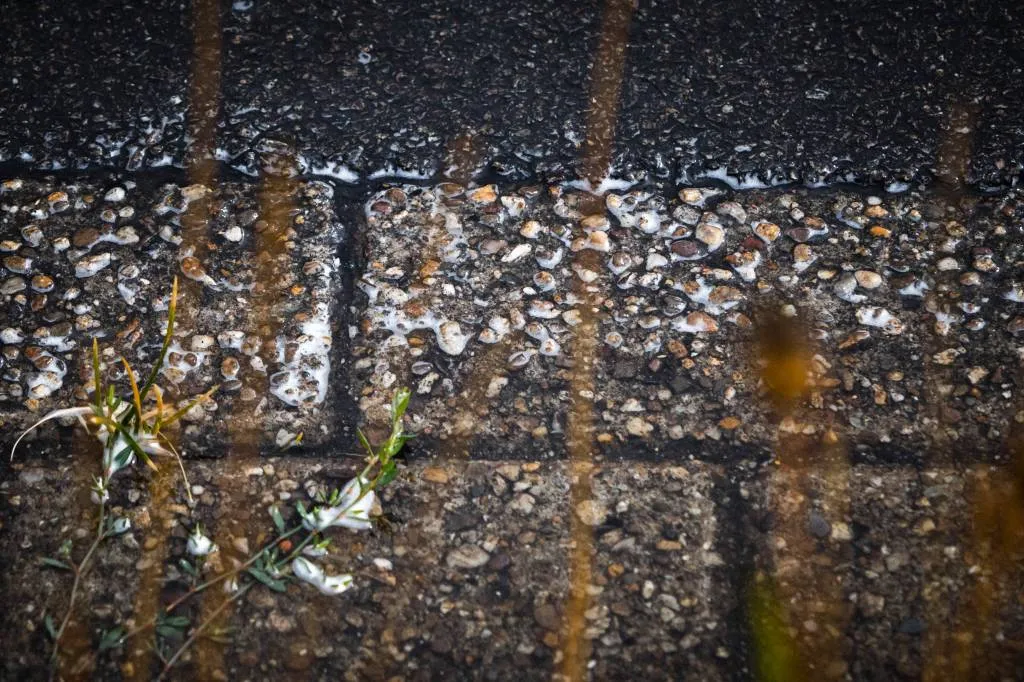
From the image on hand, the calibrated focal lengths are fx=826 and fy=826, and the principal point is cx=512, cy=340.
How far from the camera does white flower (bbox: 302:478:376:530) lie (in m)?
1.26

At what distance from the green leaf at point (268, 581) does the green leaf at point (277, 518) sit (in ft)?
0.23

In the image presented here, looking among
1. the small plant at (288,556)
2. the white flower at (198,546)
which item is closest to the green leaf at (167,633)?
the small plant at (288,556)

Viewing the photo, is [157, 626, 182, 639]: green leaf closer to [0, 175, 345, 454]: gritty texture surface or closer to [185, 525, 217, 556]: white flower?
[185, 525, 217, 556]: white flower

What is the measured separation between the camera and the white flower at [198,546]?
1.23 m

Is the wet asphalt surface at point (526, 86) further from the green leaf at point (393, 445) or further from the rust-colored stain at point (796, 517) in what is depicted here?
the green leaf at point (393, 445)

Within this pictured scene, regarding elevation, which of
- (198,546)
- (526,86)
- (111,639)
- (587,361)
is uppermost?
(526,86)

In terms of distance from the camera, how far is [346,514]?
4.17 feet

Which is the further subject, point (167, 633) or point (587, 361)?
point (587, 361)

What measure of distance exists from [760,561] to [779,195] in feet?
2.57

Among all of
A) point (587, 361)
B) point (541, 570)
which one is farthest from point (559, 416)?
point (541, 570)

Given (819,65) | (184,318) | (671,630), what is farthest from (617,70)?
(671,630)

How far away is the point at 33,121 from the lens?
5.80 feet

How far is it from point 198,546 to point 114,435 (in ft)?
0.76

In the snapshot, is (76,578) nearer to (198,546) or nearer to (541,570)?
(198,546)
